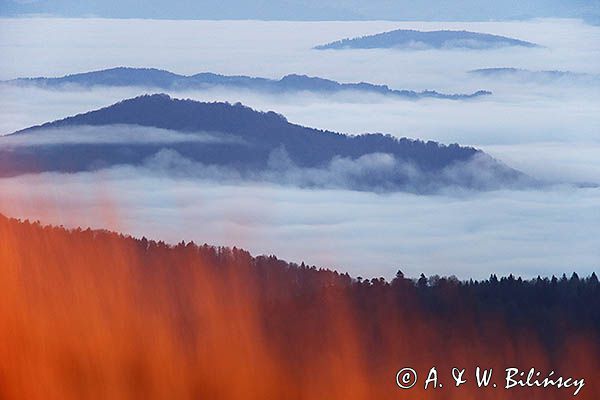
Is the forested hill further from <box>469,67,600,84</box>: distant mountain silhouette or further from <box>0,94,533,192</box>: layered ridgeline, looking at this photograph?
<box>469,67,600,84</box>: distant mountain silhouette

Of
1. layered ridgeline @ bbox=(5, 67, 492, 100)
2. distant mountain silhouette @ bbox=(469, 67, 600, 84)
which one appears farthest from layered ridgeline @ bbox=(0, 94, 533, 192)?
distant mountain silhouette @ bbox=(469, 67, 600, 84)

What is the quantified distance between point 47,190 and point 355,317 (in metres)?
0.87

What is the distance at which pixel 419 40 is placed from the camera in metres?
2.36

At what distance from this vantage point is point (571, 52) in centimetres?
234

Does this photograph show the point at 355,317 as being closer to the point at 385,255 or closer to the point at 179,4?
the point at 385,255

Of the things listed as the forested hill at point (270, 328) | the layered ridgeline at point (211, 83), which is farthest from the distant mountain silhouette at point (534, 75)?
the forested hill at point (270, 328)

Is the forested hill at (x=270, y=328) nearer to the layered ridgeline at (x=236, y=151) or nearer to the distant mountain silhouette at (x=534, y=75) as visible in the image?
the layered ridgeline at (x=236, y=151)

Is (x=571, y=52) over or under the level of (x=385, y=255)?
over

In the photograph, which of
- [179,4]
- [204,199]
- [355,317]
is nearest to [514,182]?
[355,317]

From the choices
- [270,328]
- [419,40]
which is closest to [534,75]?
[419,40]

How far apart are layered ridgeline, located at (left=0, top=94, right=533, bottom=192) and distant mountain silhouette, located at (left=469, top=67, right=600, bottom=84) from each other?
0.68ft

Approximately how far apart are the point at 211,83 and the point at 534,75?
2.80 ft

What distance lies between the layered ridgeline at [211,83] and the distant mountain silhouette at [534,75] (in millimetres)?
55

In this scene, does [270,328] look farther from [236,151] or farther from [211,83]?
[211,83]
